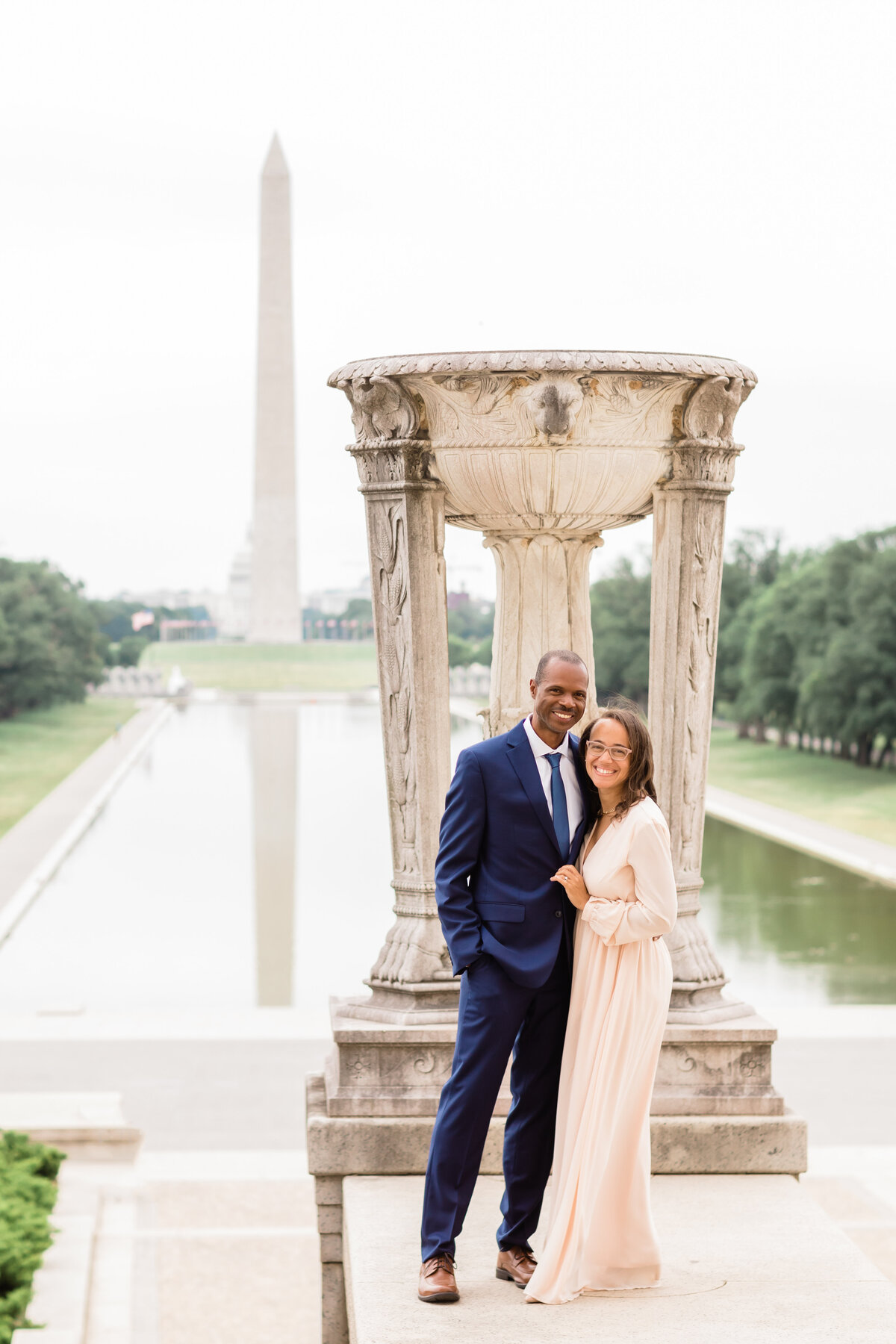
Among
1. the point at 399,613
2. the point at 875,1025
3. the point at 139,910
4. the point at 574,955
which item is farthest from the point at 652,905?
the point at 139,910

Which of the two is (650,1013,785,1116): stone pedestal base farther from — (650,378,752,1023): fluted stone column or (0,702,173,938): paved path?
(0,702,173,938): paved path

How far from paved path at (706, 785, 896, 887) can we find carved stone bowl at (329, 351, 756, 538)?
24.1 m

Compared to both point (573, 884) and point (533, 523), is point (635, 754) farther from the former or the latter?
point (533, 523)

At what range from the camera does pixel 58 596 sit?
79.5 metres

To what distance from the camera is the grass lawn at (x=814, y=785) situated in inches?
1674

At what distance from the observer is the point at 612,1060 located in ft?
19.0

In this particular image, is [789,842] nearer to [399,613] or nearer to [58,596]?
[399,613]

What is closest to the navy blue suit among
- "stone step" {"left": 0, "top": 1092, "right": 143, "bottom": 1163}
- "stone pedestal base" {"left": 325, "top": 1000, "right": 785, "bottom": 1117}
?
"stone pedestal base" {"left": 325, "top": 1000, "right": 785, "bottom": 1117}

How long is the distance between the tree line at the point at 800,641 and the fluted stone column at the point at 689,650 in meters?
36.5

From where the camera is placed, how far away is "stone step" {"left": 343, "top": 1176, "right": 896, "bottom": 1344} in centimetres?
557

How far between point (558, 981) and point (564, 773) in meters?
0.70

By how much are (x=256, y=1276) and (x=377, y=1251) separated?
3.17 meters

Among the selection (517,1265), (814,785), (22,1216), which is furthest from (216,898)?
(814,785)

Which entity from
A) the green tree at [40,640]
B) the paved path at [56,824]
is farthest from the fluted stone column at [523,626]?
the green tree at [40,640]
